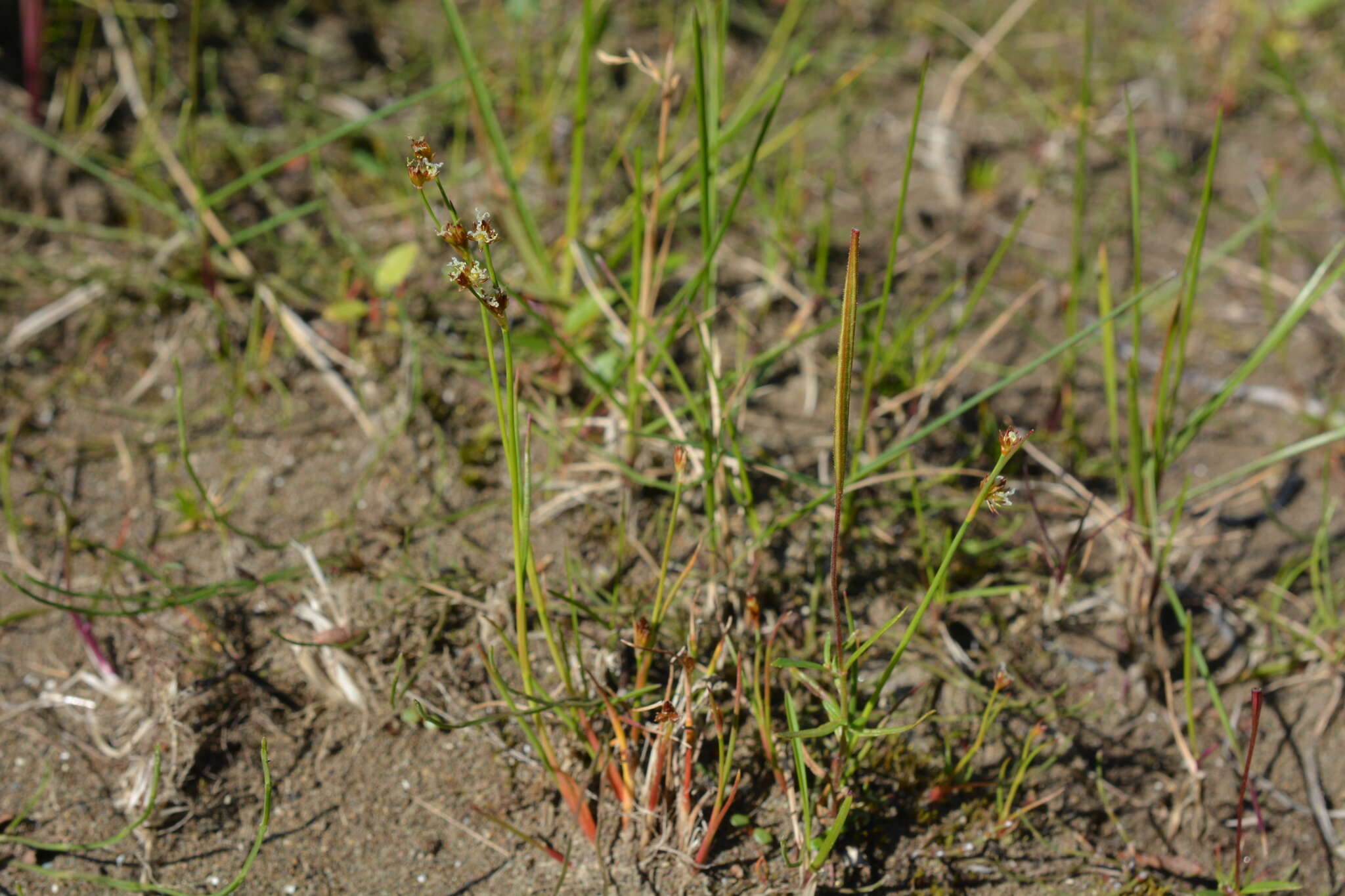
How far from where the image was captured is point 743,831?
151cm

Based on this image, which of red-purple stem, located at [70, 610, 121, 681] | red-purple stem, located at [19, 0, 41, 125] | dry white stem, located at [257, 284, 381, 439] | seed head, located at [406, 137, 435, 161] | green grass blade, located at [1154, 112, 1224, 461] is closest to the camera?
seed head, located at [406, 137, 435, 161]

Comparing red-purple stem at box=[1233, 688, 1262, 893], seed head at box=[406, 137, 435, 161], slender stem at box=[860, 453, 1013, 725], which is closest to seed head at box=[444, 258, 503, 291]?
seed head at box=[406, 137, 435, 161]

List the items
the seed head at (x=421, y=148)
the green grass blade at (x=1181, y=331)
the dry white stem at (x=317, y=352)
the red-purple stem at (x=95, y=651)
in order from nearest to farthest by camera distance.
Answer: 1. the seed head at (x=421, y=148)
2. the green grass blade at (x=1181, y=331)
3. the red-purple stem at (x=95, y=651)
4. the dry white stem at (x=317, y=352)

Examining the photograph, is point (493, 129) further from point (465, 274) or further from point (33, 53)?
point (33, 53)

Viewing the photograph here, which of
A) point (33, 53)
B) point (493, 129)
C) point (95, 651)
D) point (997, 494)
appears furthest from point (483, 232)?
point (33, 53)

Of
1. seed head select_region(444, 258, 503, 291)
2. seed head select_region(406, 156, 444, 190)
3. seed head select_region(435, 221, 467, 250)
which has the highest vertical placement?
seed head select_region(406, 156, 444, 190)

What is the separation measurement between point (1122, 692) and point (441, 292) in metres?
1.53

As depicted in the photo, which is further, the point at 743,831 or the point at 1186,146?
the point at 1186,146

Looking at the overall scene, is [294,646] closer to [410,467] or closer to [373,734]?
[373,734]

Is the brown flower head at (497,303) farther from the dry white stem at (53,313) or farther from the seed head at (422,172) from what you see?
the dry white stem at (53,313)

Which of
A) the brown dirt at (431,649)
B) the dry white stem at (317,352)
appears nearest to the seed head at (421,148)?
the brown dirt at (431,649)

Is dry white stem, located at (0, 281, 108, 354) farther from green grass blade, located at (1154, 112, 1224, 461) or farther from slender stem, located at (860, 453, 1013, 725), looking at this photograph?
green grass blade, located at (1154, 112, 1224, 461)

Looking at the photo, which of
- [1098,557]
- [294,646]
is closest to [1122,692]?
[1098,557]

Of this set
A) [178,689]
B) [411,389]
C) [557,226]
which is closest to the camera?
[178,689]
